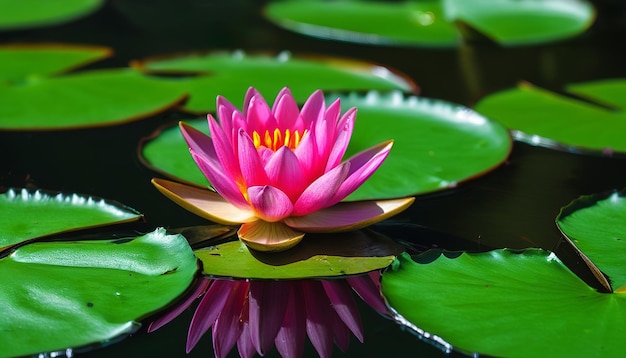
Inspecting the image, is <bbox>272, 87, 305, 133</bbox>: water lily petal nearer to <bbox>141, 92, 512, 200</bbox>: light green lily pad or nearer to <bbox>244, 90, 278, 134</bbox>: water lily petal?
<bbox>244, 90, 278, 134</bbox>: water lily petal

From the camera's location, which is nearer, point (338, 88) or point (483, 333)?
point (483, 333)

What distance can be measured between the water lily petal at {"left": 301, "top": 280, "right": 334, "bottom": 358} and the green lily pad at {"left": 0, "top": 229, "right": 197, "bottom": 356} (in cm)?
17

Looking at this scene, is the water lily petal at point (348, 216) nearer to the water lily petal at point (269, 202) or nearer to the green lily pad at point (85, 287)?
the water lily petal at point (269, 202)

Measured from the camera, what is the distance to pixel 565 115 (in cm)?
198

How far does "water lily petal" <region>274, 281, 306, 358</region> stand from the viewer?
1101mm

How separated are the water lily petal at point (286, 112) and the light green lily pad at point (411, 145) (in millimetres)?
185

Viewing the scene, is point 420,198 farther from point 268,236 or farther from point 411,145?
point 268,236

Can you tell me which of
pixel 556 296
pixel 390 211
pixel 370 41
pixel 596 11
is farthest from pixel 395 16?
pixel 556 296

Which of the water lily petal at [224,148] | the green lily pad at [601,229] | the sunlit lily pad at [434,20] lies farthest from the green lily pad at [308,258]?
the sunlit lily pad at [434,20]

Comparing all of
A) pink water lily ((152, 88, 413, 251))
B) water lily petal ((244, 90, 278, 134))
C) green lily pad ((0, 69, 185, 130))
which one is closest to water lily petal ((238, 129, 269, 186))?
pink water lily ((152, 88, 413, 251))

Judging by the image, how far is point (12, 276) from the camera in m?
1.19

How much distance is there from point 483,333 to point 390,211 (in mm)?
307

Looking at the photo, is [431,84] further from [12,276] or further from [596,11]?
[12,276]

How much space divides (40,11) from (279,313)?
2.14 metres
